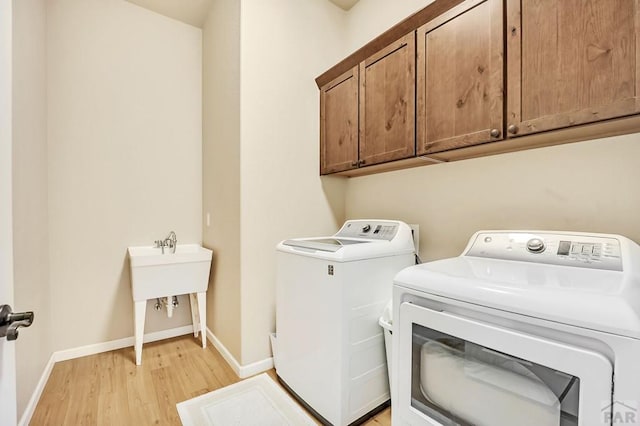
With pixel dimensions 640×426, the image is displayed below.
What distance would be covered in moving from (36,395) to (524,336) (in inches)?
100

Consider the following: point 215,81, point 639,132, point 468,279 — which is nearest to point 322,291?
Answer: point 468,279

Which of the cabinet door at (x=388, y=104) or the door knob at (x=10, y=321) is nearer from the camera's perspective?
the door knob at (x=10, y=321)

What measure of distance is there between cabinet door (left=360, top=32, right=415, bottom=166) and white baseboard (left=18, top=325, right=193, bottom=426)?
7.54ft

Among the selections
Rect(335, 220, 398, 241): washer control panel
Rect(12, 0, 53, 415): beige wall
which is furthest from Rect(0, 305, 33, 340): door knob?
Rect(335, 220, 398, 241): washer control panel

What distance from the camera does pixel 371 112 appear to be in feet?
6.29

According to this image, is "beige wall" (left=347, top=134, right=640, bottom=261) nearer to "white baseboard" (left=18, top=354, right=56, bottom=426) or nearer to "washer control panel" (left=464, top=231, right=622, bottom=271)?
"washer control panel" (left=464, top=231, right=622, bottom=271)

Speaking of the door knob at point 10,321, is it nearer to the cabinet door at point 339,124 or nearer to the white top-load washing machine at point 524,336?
the white top-load washing machine at point 524,336

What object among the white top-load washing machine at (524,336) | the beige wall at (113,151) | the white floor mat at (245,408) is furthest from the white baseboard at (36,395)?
the white top-load washing machine at (524,336)

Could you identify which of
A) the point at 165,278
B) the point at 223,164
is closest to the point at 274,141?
the point at 223,164

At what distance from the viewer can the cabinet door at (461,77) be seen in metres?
1.30

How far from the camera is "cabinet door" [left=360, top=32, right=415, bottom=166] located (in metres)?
1.66

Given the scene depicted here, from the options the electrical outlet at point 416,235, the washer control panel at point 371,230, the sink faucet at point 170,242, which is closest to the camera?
the washer control panel at point 371,230

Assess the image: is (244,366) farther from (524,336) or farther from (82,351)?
(524,336)

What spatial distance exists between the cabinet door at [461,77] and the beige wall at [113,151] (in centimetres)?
214
